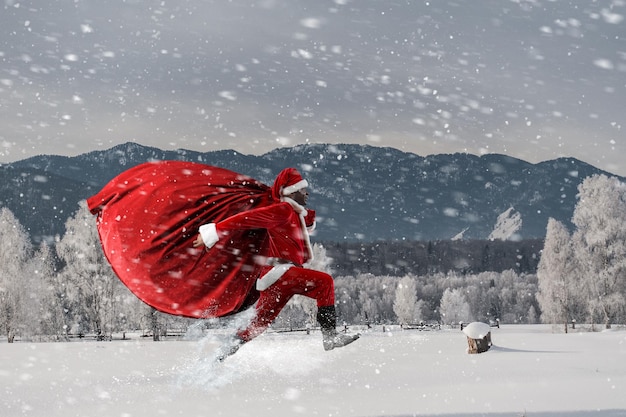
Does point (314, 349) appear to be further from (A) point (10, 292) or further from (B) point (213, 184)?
(A) point (10, 292)

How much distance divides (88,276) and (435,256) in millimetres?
154348

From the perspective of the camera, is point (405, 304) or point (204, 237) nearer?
point (204, 237)

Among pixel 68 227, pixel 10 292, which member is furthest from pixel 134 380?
pixel 10 292

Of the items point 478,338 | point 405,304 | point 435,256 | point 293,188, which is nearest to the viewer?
point 293,188

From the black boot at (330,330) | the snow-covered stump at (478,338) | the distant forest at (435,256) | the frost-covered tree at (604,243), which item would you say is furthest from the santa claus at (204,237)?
the distant forest at (435,256)

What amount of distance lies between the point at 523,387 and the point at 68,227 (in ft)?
97.7

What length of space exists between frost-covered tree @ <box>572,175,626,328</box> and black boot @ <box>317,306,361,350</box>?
38.2 metres

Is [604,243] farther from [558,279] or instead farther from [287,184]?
[287,184]

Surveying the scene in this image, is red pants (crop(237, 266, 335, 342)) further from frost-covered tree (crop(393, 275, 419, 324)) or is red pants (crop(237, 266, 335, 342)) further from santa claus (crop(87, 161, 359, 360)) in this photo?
frost-covered tree (crop(393, 275, 419, 324))

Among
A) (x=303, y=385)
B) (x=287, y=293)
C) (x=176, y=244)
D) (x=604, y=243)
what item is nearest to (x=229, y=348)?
(x=287, y=293)

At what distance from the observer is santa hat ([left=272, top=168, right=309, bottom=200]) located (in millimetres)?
5332

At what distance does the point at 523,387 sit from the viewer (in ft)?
39.1

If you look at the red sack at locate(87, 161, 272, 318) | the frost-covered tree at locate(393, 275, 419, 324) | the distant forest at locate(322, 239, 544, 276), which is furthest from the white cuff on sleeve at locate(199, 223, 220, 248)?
the distant forest at locate(322, 239, 544, 276)

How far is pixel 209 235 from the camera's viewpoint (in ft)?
15.8
